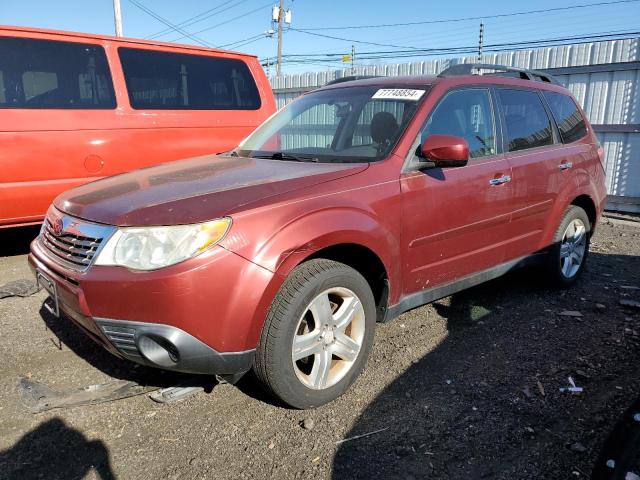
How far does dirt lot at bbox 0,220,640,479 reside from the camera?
2.36 meters

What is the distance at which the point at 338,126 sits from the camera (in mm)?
3629

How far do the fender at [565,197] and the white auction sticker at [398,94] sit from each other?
Result: 167 cm

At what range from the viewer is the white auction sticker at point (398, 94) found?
3.39m

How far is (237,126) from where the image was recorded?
593 cm

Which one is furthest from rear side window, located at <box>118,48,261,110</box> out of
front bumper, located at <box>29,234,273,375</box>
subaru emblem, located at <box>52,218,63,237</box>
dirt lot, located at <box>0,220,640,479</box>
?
front bumper, located at <box>29,234,273,375</box>

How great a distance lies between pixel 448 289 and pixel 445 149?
3.32 ft

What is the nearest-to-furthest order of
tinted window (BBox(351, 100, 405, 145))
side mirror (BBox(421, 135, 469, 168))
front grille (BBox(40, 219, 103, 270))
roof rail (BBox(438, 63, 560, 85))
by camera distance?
front grille (BBox(40, 219, 103, 270)), side mirror (BBox(421, 135, 469, 168)), tinted window (BBox(351, 100, 405, 145)), roof rail (BBox(438, 63, 560, 85))

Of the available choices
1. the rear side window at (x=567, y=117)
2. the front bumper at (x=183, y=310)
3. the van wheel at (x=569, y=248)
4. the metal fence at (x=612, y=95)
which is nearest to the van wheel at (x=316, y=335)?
the front bumper at (x=183, y=310)

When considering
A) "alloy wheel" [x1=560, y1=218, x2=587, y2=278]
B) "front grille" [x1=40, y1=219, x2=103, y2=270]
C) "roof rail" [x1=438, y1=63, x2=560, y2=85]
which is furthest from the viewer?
"alloy wheel" [x1=560, y1=218, x2=587, y2=278]

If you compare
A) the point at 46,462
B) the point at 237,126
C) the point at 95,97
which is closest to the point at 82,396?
the point at 46,462

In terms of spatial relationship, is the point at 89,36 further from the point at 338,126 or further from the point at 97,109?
the point at 338,126

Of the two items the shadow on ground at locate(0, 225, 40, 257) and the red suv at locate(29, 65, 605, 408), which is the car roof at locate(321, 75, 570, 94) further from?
the shadow on ground at locate(0, 225, 40, 257)

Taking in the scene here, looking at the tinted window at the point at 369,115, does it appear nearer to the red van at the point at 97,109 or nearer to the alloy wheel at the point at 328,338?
the alloy wheel at the point at 328,338

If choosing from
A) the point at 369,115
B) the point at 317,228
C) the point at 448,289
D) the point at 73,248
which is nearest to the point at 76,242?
the point at 73,248
